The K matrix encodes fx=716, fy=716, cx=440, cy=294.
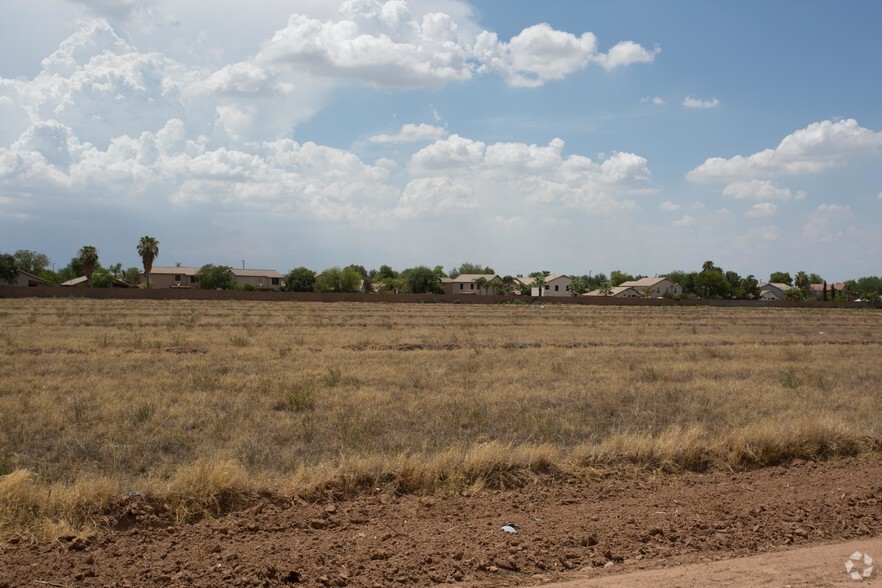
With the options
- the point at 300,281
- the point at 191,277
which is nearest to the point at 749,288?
the point at 300,281

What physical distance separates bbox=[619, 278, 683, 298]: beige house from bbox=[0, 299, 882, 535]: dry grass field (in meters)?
146

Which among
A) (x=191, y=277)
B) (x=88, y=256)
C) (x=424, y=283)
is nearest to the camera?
(x=88, y=256)

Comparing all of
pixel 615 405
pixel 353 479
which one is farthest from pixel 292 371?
pixel 353 479

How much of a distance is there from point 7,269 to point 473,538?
137123mm

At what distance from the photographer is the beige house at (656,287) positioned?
174 m

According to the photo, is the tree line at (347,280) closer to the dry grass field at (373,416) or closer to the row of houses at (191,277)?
the row of houses at (191,277)

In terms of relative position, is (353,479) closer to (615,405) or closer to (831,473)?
(831,473)

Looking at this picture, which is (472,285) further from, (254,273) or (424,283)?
(254,273)

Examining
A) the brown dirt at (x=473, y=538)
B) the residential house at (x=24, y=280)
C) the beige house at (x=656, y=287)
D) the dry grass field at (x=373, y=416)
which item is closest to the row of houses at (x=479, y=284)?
the beige house at (x=656, y=287)

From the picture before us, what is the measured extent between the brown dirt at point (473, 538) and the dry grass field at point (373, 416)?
0.50 m

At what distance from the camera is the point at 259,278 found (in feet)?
545

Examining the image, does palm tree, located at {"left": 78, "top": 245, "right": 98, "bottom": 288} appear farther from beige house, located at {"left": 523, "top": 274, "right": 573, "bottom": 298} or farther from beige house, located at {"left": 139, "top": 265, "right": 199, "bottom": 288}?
beige house, located at {"left": 523, "top": 274, "right": 573, "bottom": 298}

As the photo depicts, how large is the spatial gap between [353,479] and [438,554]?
2.49m

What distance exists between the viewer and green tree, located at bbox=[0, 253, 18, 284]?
122 metres
